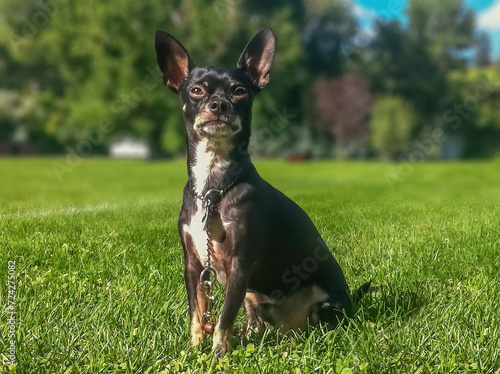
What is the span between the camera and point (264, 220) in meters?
2.76

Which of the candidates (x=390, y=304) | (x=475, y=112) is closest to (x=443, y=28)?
(x=475, y=112)

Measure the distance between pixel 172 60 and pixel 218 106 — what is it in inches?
18.3

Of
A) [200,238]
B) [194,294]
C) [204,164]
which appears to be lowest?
[194,294]

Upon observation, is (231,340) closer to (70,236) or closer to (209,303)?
(209,303)

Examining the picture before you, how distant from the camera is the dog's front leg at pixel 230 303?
2.64 m

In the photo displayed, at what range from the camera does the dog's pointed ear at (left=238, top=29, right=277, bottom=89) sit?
2787 mm

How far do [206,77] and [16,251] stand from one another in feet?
8.15

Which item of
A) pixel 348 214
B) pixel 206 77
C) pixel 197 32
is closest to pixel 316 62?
pixel 197 32

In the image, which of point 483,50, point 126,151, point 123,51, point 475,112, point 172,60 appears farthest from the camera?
point 483,50

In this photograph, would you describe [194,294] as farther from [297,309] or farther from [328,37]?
[328,37]

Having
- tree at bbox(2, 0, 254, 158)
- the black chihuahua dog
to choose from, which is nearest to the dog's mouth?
the black chihuahua dog

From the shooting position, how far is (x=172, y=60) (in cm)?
282

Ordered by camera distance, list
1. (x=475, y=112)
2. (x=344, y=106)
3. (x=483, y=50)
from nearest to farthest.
→ (x=344, y=106) < (x=475, y=112) < (x=483, y=50)

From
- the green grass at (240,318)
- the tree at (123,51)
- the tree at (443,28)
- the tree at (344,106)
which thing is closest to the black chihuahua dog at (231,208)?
the green grass at (240,318)
